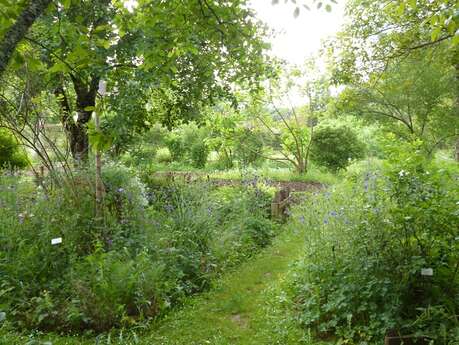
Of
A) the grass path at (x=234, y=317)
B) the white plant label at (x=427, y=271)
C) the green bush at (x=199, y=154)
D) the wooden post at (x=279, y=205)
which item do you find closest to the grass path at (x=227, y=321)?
the grass path at (x=234, y=317)

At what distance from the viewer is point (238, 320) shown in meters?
4.16

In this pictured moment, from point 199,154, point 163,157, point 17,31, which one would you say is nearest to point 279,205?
point 17,31

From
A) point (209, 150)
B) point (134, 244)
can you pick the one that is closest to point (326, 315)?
point (134, 244)

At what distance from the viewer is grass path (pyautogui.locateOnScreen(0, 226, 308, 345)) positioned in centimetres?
362

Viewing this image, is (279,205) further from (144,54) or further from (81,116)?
(144,54)

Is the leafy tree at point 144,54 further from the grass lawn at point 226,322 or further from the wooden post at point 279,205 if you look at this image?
the wooden post at point 279,205

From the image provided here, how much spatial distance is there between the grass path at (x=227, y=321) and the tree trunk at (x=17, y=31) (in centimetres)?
223

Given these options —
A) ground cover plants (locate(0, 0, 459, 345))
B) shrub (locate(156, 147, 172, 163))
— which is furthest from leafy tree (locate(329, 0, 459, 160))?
shrub (locate(156, 147, 172, 163))

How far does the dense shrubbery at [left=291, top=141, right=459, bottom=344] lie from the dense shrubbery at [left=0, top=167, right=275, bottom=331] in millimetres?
1616

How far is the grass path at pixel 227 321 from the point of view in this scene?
3619mm

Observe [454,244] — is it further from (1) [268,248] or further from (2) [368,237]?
(1) [268,248]

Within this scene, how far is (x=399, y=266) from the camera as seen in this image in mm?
3371

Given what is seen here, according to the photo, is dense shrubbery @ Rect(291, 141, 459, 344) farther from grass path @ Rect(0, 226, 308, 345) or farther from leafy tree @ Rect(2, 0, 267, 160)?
leafy tree @ Rect(2, 0, 267, 160)

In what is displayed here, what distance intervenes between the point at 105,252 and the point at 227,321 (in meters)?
1.61
